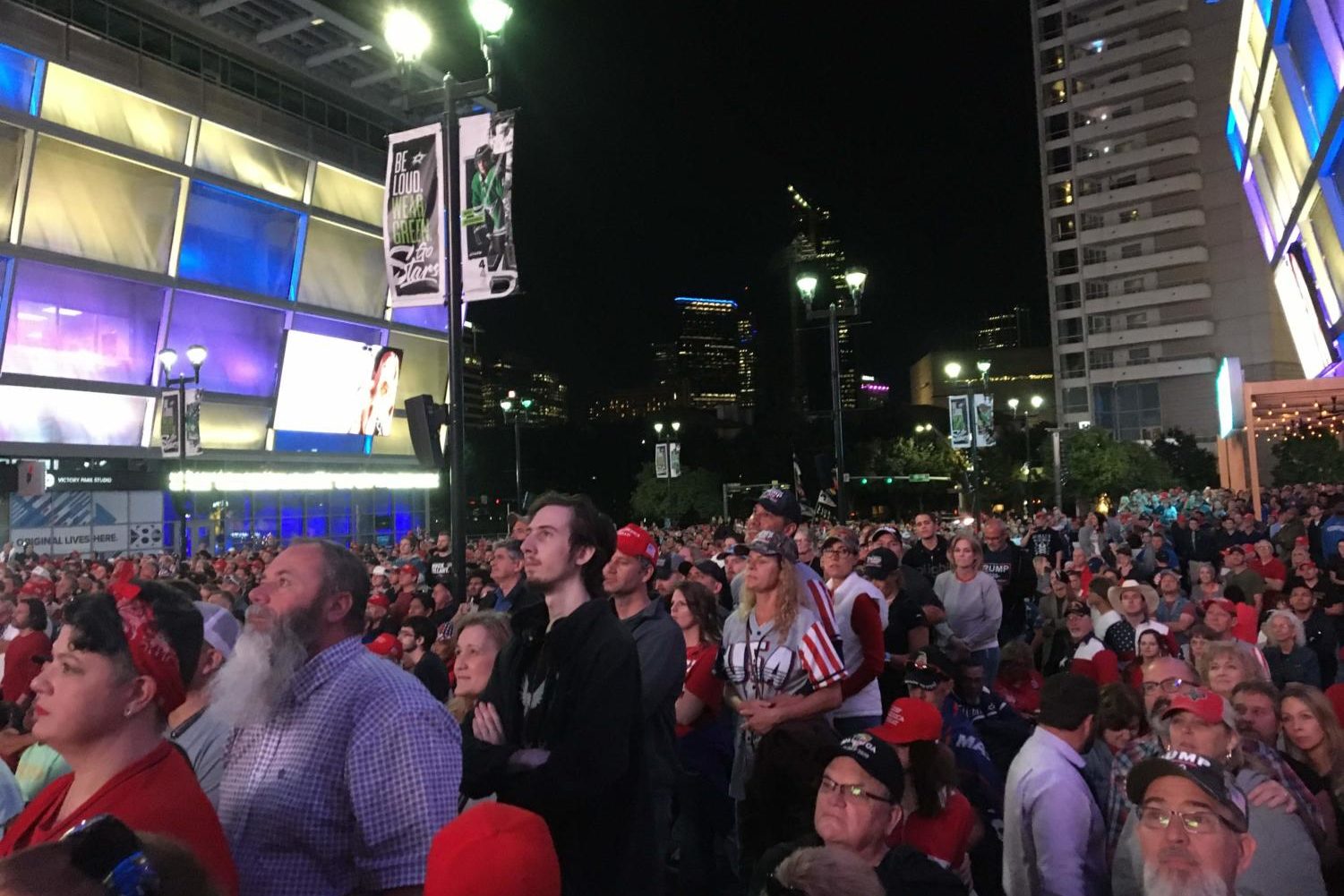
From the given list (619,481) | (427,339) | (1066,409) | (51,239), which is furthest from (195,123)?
(1066,409)

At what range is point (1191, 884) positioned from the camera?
2.79m

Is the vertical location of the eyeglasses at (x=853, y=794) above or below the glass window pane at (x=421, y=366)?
below

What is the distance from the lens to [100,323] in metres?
33.4

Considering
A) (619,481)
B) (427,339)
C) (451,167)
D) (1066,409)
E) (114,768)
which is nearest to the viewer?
(114,768)

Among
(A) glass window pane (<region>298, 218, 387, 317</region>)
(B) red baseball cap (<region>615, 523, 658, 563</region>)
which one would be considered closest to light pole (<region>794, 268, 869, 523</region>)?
(B) red baseball cap (<region>615, 523, 658, 563</region>)

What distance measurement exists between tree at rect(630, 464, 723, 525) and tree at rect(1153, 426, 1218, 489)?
32509 millimetres

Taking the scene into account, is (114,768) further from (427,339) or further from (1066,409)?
(1066,409)

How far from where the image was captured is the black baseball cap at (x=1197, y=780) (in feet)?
9.56

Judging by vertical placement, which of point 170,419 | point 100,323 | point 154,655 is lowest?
point 154,655

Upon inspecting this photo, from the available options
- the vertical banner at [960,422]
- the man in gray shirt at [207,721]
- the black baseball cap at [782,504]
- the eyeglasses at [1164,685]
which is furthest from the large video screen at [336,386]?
the eyeglasses at [1164,685]

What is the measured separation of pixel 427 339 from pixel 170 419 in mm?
25139

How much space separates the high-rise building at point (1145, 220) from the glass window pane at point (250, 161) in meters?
70.2

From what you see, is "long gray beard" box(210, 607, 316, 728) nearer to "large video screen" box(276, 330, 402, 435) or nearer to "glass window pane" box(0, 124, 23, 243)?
"glass window pane" box(0, 124, 23, 243)

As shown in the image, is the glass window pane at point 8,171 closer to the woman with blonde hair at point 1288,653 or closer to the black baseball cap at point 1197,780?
the woman with blonde hair at point 1288,653
